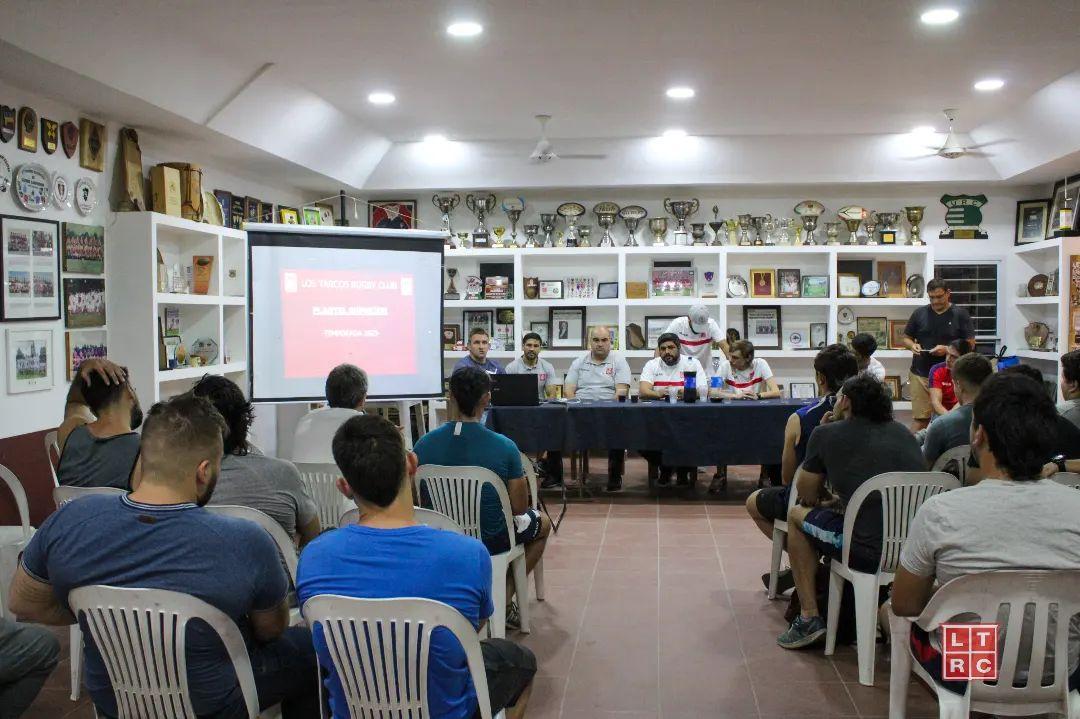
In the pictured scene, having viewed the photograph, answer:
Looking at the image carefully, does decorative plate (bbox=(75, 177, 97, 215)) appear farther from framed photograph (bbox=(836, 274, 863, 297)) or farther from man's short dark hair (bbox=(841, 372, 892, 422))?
framed photograph (bbox=(836, 274, 863, 297))

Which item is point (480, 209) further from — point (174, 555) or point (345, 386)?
point (174, 555)

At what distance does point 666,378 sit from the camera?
6902 millimetres

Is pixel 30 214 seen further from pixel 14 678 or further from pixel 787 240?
pixel 787 240

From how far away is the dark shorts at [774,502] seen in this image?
13.0ft

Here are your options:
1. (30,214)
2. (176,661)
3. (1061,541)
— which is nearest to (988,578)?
(1061,541)

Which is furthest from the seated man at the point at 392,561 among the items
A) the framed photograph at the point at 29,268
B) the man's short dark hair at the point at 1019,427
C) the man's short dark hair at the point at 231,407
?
the framed photograph at the point at 29,268

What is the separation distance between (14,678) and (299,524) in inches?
32.2

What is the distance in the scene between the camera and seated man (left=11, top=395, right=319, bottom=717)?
180 cm

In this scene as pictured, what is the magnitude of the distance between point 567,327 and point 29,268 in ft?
16.7

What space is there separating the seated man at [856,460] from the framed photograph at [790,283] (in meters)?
5.33

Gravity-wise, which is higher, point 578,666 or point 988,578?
point 988,578

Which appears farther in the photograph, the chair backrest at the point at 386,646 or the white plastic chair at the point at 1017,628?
the white plastic chair at the point at 1017,628

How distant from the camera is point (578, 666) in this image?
343 cm

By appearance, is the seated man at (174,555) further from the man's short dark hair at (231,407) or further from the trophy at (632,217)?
the trophy at (632,217)
